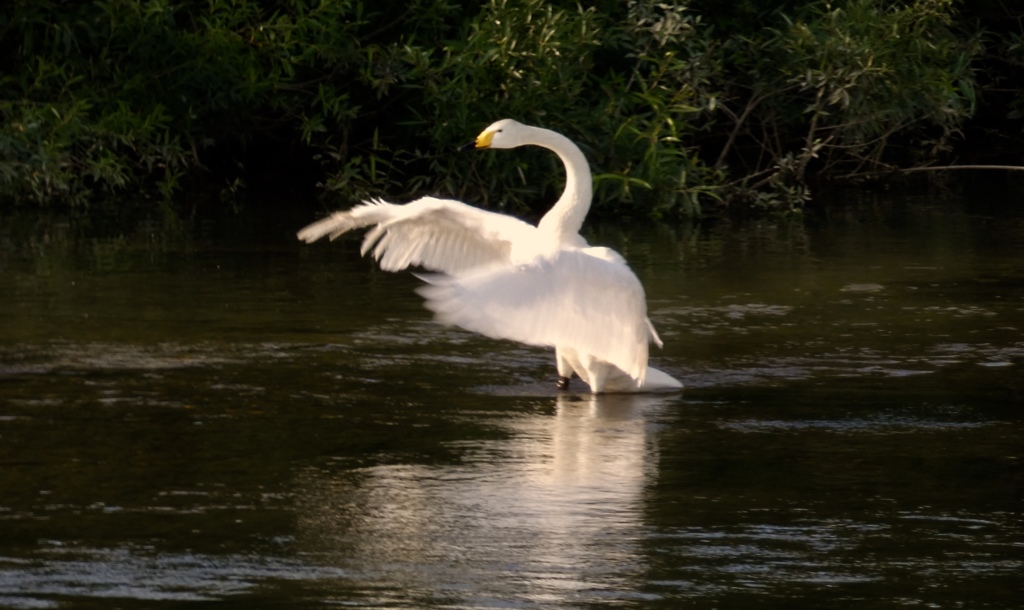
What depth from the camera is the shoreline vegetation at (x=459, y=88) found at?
49.6 feet

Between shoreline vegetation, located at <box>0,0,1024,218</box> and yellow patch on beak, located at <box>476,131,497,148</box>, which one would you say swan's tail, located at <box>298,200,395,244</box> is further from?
shoreline vegetation, located at <box>0,0,1024,218</box>

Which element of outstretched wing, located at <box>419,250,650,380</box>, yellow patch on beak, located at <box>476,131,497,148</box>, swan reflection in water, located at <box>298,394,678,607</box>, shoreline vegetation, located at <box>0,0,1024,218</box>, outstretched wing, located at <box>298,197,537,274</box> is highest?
shoreline vegetation, located at <box>0,0,1024,218</box>

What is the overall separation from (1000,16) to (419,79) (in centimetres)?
703

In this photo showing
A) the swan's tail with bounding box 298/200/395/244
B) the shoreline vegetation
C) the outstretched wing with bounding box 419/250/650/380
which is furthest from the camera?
the shoreline vegetation

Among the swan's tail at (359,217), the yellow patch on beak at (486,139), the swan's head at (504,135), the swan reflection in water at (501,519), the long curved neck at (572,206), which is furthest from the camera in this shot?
the yellow patch on beak at (486,139)

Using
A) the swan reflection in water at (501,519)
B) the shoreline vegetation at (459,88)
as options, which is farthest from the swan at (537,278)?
the shoreline vegetation at (459,88)

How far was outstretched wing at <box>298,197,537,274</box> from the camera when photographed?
341 inches

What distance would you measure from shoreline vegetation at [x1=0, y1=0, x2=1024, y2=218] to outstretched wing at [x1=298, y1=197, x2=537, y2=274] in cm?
598

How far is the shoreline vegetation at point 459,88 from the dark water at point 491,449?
146 inches

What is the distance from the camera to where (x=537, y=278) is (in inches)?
288

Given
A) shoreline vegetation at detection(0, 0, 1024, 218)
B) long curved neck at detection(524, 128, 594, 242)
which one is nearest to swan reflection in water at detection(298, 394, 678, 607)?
long curved neck at detection(524, 128, 594, 242)

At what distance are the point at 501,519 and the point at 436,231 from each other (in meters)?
3.17

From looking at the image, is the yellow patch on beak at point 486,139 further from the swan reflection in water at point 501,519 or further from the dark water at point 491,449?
the swan reflection in water at point 501,519

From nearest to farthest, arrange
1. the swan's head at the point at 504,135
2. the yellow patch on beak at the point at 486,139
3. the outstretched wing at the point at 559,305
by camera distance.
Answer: the outstretched wing at the point at 559,305
the swan's head at the point at 504,135
the yellow patch on beak at the point at 486,139
